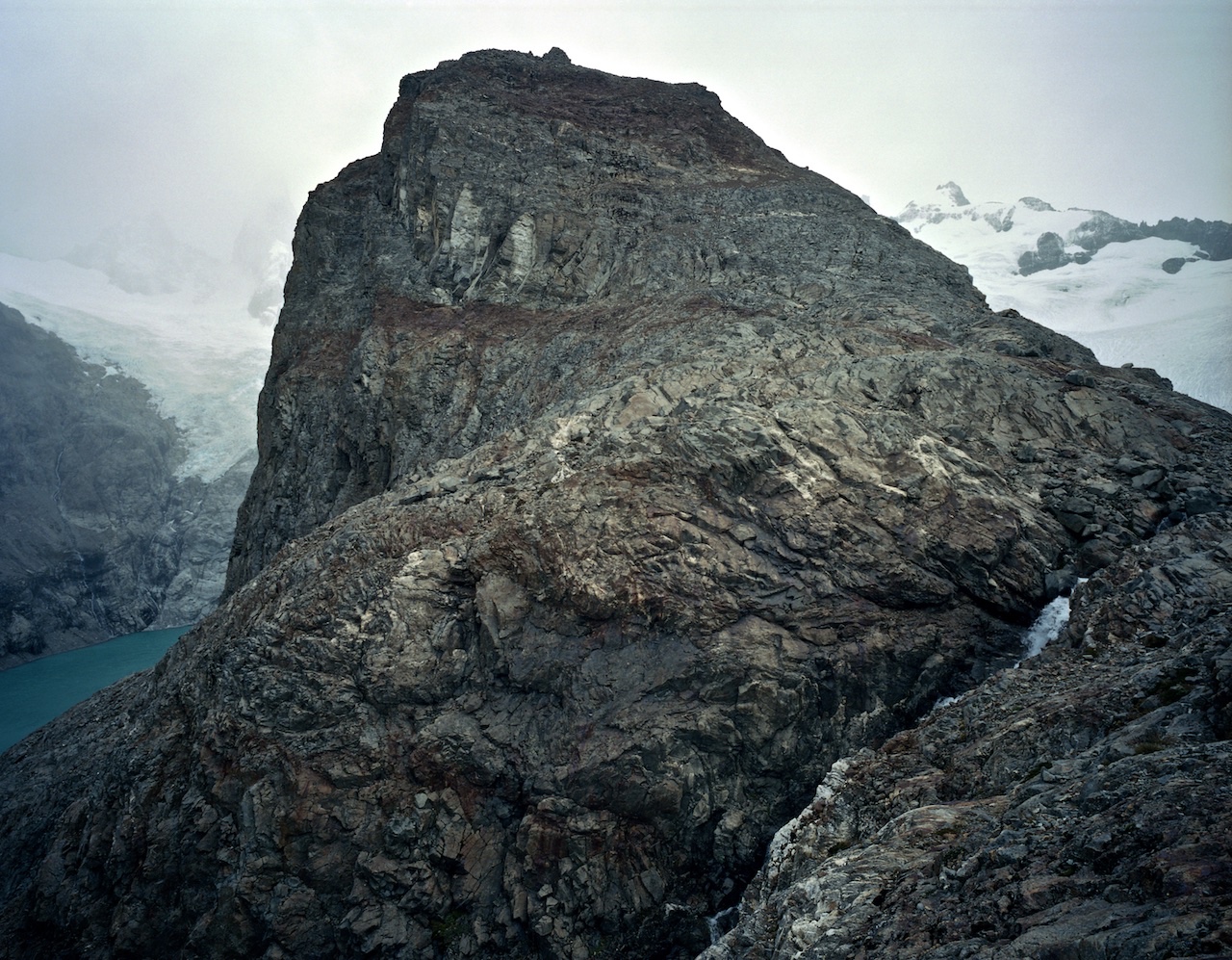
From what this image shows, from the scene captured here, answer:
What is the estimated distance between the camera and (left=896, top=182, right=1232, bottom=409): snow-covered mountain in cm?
8419

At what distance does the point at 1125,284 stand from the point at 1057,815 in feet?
388

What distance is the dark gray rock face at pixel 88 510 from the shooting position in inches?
3583

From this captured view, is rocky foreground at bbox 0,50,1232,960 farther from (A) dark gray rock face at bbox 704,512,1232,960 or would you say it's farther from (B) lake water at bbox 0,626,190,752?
(B) lake water at bbox 0,626,190,752

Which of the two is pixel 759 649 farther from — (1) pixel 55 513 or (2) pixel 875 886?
(1) pixel 55 513

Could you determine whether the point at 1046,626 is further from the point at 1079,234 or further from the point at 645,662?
the point at 1079,234

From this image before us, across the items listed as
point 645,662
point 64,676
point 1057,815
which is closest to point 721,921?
point 645,662

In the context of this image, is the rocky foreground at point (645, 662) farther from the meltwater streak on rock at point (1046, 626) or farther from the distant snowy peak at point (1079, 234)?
the distant snowy peak at point (1079, 234)

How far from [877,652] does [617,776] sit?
876cm

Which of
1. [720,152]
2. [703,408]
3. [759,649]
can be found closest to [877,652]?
[759,649]

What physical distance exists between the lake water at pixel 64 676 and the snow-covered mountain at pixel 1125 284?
120m

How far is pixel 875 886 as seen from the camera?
1098 centimetres

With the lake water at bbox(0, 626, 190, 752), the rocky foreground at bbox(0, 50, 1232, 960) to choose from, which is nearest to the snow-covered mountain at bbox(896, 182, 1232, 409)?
the rocky foreground at bbox(0, 50, 1232, 960)

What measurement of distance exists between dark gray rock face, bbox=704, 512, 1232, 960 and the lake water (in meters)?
70.5

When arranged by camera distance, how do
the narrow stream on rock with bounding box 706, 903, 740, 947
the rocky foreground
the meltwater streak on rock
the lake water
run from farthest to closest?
the lake water, the meltwater streak on rock, the rocky foreground, the narrow stream on rock with bounding box 706, 903, 740, 947
